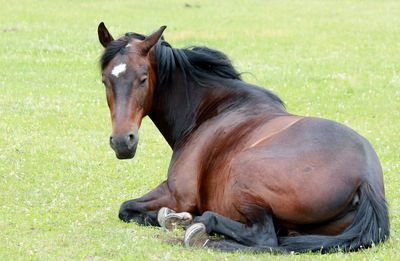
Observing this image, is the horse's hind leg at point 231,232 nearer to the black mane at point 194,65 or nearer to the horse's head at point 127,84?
the horse's head at point 127,84

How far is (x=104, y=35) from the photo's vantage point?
9828 millimetres

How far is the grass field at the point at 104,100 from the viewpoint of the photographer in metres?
9.17

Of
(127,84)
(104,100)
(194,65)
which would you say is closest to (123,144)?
(127,84)

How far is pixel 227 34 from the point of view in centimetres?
2878

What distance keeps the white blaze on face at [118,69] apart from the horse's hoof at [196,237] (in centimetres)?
183

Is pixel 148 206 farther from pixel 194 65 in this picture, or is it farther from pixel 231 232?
pixel 194 65

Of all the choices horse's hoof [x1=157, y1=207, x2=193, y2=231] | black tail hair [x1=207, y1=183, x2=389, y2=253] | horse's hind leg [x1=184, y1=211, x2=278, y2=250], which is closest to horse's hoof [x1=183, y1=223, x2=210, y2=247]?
horse's hind leg [x1=184, y1=211, x2=278, y2=250]

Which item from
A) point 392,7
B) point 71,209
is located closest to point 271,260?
point 71,209

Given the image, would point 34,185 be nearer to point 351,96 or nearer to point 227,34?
point 351,96

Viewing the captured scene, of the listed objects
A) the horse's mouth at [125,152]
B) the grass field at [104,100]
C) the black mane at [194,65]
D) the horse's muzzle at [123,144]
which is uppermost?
the black mane at [194,65]

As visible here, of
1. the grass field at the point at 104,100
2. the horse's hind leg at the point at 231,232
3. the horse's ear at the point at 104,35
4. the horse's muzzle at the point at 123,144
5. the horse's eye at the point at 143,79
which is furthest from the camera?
the horse's ear at the point at 104,35

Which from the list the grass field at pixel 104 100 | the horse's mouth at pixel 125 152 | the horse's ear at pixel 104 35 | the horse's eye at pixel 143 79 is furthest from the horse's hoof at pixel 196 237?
the horse's ear at pixel 104 35

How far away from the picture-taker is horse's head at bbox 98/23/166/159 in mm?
9141

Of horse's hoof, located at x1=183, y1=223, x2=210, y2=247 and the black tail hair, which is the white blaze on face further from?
the black tail hair
